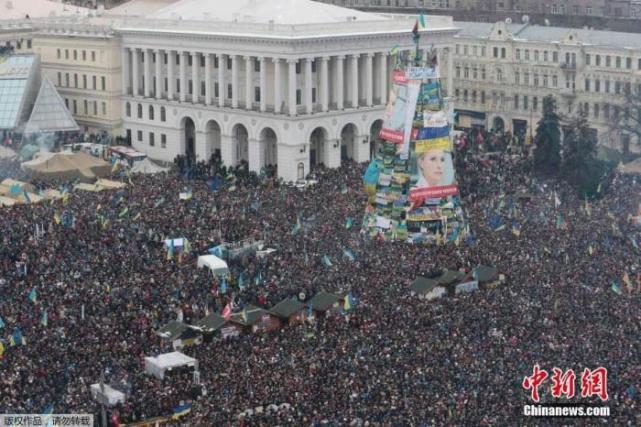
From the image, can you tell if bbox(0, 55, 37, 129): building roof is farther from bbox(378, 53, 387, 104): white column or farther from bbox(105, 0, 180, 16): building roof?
bbox(378, 53, 387, 104): white column

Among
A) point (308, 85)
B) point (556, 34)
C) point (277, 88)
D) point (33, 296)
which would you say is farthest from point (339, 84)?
point (33, 296)

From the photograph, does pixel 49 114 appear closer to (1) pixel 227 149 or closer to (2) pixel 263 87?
(1) pixel 227 149

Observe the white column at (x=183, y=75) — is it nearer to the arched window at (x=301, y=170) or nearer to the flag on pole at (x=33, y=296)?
the arched window at (x=301, y=170)

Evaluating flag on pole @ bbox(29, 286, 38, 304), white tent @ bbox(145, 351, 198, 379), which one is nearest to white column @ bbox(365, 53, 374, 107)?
flag on pole @ bbox(29, 286, 38, 304)

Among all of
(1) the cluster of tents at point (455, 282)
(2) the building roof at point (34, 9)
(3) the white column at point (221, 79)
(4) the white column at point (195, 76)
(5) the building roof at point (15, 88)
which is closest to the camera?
(1) the cluster of tents at point (455, 282)

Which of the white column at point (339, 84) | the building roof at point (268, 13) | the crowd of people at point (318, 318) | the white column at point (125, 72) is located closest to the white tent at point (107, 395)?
the crowd of people at point (318, 318)

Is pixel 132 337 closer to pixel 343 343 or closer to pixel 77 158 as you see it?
pixel 343 343
